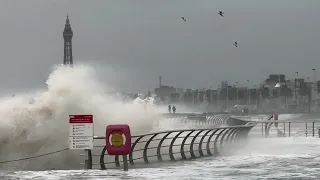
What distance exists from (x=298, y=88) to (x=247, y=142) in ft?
458

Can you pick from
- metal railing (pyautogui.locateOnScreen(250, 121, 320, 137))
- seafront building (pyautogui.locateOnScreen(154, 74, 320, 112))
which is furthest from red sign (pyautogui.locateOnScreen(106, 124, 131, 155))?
seafront building (pyautogui.locateOnScreen(154, 74, 320, 112))

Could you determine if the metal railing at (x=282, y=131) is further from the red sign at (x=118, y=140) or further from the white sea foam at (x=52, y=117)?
the red sign at (x=118, y=140)

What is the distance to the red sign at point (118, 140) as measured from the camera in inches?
564

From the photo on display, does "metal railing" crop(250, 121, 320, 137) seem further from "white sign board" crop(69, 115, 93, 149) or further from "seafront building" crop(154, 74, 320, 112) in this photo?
"seafront building" crop(154, 74, 320, 112)

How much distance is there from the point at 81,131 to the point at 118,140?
107 centimetres

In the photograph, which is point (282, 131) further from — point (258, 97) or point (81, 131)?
point (258, 97)

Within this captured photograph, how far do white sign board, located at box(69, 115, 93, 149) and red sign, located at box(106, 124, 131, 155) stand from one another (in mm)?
593

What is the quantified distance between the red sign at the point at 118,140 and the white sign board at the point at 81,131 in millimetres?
593

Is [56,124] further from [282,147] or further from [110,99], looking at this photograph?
[282,147]

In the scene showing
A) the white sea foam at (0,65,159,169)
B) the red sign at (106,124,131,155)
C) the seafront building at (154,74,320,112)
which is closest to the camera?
the red sign at (106,124,131,155)

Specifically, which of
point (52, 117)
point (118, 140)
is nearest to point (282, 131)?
point (52, 117)

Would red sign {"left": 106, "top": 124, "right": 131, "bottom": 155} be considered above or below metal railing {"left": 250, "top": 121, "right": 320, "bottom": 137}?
above

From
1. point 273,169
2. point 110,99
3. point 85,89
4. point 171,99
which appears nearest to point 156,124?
point 110,99

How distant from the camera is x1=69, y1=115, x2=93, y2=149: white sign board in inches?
577
